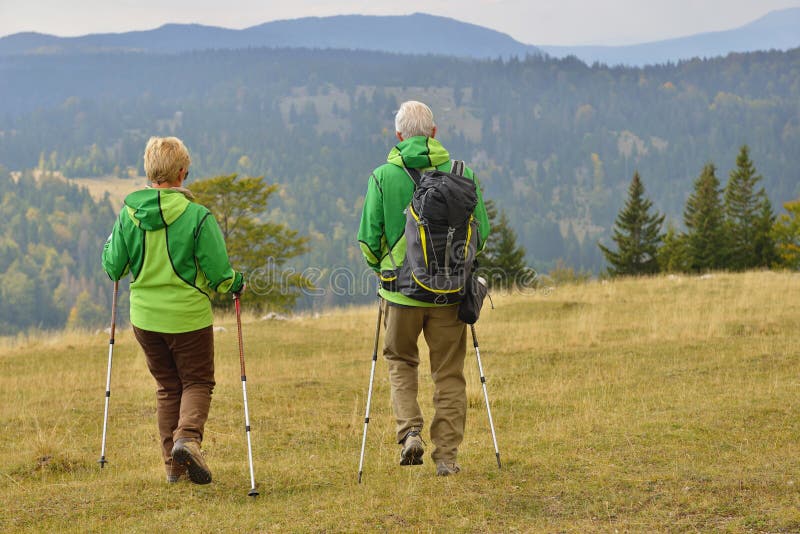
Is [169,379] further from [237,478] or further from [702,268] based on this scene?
[702,268]

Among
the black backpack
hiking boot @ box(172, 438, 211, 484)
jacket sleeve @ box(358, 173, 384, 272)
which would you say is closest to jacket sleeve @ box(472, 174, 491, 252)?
the black backpack

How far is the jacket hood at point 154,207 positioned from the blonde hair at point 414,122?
157cm

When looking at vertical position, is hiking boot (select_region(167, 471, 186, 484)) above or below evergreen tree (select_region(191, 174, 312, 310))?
above

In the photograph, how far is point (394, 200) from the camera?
6406 millimetres

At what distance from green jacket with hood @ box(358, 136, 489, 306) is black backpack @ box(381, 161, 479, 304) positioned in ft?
0.31

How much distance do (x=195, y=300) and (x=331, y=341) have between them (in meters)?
11.9

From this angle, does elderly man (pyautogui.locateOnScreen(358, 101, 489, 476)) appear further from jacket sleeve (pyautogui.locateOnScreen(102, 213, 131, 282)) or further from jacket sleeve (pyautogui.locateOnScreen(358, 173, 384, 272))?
jacket sleeve (pyautogui.locateOnScreen(102, 213, 131, 282))

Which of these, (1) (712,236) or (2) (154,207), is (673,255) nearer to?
(1) (712,236)

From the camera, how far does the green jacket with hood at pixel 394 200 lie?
6387 millimetres

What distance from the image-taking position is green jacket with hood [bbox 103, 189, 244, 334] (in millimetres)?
6215

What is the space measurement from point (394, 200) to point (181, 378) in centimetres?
192

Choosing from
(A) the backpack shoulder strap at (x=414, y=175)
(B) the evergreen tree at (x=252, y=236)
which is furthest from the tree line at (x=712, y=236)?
(A) the backpack shoulder strap at (x=414, y=175)

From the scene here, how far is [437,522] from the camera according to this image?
539cm

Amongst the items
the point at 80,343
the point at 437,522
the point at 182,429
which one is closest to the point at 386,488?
the point at 437,522
